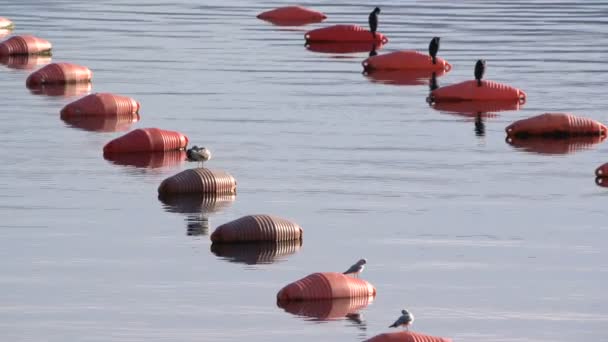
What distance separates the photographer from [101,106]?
44750 millimetres

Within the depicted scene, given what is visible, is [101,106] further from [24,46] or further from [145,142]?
[24,46]

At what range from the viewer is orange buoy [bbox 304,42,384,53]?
64688 mm

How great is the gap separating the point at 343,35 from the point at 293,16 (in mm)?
11058

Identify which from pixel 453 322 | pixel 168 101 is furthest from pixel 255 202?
pixel 168 101

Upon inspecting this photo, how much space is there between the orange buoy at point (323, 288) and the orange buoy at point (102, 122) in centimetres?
1841

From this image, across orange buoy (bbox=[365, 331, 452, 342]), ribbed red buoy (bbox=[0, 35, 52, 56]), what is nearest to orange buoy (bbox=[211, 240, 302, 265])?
orange buoy (bbox=[365, 331, 452, 342])

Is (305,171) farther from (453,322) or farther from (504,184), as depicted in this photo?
(453,322)

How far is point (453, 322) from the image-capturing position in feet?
78.0

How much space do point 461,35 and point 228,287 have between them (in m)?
45.4

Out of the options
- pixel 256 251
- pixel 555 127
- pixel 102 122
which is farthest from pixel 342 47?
pixel 256 251

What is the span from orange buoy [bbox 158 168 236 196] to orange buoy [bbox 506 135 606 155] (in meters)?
9.14

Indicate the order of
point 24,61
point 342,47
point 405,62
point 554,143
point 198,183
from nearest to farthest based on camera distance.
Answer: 1. point 198,183
2. point 554,143
3. point 405,62
4. point 24,61
5. point 342,47

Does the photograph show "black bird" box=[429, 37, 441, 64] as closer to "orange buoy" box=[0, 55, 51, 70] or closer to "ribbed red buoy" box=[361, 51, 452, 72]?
"ribbed red buoy" box=[361, 51, 452, 72]

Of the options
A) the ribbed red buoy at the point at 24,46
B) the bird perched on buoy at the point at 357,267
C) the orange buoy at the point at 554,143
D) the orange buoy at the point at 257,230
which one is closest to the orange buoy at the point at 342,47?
the ribbed red buoy at the point at 24,46
